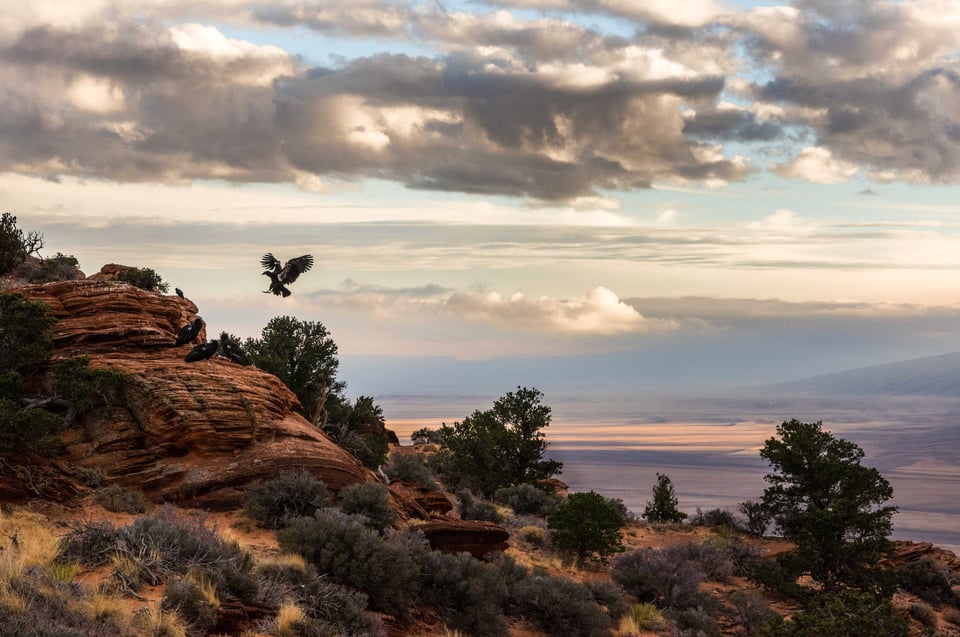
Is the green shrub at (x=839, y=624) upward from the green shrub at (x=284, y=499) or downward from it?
downward

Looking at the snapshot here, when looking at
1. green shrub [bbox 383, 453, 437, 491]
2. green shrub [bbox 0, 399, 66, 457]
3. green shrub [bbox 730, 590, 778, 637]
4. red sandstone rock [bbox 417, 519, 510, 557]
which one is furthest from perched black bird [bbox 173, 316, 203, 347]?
green shrub [bbox 730, 590, 778, 637]

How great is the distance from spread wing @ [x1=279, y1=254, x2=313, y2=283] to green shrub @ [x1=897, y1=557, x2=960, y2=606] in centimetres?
2900

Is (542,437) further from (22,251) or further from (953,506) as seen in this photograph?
(953,506)

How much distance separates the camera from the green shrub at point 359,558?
17.5 meters

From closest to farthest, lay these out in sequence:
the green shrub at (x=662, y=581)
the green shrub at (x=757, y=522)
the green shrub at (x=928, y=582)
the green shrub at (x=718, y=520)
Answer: the green shrub at (x=662, y=581) → the green shrub at (x=928, y=582) → the green shrub at (x=757, y=522) → the green shrub at (x=718, y=520)

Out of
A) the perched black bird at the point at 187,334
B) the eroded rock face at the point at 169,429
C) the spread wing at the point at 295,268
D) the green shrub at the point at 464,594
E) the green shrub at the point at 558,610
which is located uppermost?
the spread wing at the point at 295,268

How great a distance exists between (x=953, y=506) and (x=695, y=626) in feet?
486

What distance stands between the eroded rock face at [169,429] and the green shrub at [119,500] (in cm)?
72

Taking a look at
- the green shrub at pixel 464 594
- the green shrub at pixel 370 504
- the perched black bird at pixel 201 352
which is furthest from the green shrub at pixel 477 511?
the green shrub at pixel 464 594

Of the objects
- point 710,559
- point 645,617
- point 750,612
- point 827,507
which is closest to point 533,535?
point 710,559

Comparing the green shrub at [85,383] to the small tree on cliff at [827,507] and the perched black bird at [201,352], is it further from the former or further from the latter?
the small tree on cliff at [827,507]

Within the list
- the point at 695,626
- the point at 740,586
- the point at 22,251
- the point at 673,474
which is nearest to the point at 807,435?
the point at 740,586

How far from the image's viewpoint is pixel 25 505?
775 inches

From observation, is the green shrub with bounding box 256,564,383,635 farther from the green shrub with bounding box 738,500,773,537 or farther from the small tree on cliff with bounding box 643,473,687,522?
the small tree on cliff with bounding box 643,473,687,522
